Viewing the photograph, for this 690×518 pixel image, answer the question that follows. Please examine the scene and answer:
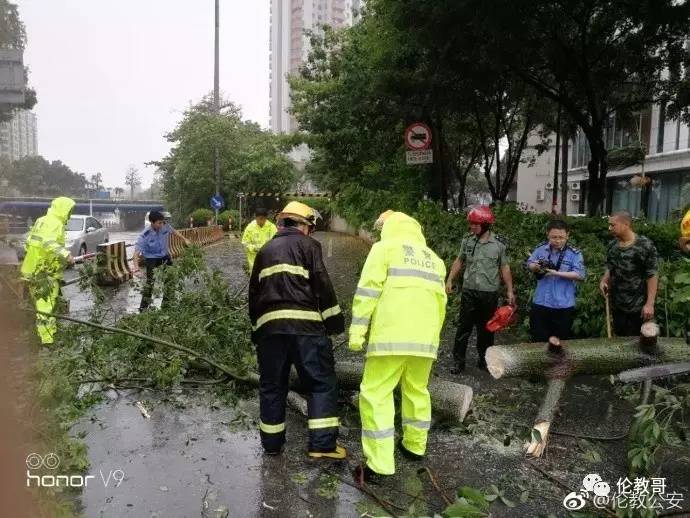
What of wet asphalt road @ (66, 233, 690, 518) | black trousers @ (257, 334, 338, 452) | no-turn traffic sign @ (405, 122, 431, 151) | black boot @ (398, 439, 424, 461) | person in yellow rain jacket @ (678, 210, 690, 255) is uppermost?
no-turn traffic sign @ (405, 122, 431, 151)

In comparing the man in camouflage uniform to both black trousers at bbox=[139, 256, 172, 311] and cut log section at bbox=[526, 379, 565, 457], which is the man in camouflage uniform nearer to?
cut log section at bbox=[526, 379, 565, 457]

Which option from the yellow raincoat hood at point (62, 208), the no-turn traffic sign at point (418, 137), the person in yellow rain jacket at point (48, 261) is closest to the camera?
the person in yellow rain jacket at point (48, 261)

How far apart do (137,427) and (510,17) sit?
22.9ft

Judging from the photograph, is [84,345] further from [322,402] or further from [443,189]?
[443,189]

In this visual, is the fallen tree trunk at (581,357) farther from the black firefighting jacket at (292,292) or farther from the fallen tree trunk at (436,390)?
the black firefighting jacket at (292,292)

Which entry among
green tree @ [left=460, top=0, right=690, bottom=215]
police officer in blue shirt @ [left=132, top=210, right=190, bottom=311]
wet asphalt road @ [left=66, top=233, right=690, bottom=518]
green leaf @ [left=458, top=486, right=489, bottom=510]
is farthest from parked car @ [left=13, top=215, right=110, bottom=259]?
green leaf @ [left=458, top=486, right=489, bottom=510]

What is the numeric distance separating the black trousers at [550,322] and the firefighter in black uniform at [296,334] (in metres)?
2.14

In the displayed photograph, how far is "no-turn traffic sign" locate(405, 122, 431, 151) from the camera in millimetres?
9781

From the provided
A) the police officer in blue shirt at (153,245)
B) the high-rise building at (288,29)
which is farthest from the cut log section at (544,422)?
the high-rise building at (288,29)

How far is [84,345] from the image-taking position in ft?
16.0

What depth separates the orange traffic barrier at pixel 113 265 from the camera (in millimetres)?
10273

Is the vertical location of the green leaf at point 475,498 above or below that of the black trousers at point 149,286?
below

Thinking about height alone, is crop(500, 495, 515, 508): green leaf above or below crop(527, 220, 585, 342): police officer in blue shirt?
below

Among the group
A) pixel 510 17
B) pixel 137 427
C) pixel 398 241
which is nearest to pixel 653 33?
pixel 510 17
